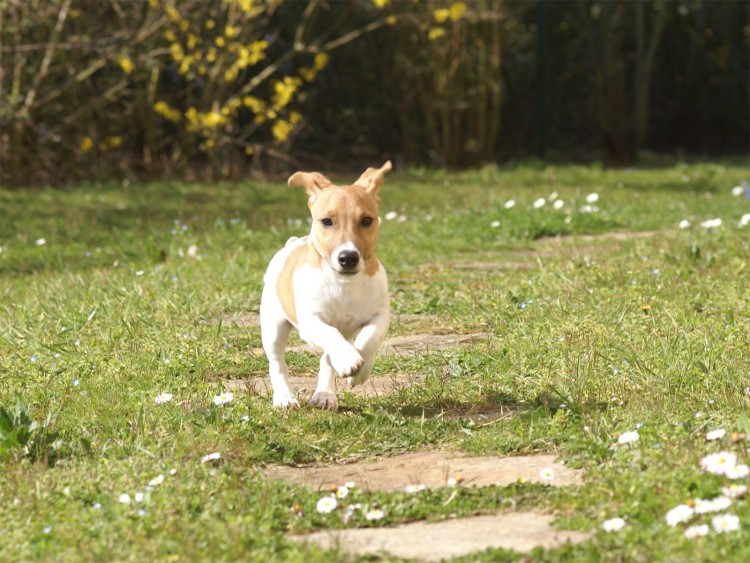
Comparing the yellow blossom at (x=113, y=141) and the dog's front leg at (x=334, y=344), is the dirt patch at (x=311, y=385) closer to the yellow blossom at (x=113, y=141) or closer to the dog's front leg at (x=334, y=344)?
the dog's front leg at (x=334, y=344)

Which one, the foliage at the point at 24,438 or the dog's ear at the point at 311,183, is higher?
the dog's ear at the point at 311,183

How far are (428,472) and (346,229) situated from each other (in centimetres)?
93

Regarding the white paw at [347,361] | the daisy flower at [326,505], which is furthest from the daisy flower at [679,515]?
the white paw at [347,361]

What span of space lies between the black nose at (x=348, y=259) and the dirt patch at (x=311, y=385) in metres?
0.60

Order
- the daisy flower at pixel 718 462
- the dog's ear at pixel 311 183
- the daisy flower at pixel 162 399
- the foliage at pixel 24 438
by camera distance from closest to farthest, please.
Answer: the daisy flower at pixel 718 462, the foliage at pixel 24 438, the daisy flower at pixel 162 399, the dog's ear at pixel 311 183

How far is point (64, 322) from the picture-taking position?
565cm

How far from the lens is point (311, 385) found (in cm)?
479

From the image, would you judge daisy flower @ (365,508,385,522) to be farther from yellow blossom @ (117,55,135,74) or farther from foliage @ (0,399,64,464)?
yellow blossom @ (117,55,135,74)

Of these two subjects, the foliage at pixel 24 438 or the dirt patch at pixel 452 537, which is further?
the foliage at pixel 24 438

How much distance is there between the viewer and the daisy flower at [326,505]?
328 cm

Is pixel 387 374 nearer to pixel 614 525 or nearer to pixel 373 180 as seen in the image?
pixel 373 180

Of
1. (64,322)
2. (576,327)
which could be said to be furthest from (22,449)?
(576,327)

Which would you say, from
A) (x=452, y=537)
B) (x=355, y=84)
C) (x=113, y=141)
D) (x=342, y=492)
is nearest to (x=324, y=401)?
(x=342, y=492)

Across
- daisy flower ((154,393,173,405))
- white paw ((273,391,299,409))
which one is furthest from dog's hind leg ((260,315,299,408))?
daisy flower ((154,393,173,405))
